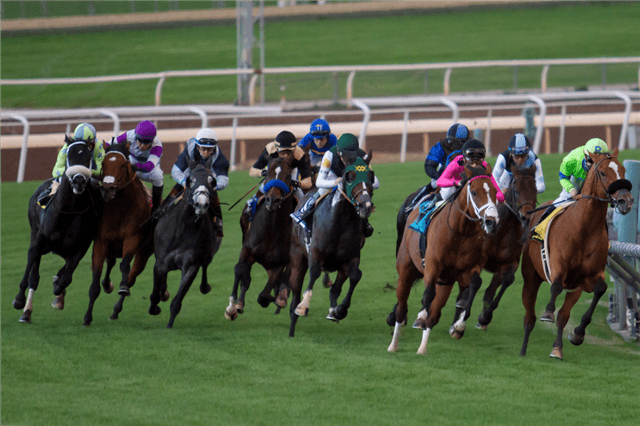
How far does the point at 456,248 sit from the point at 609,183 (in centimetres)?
134

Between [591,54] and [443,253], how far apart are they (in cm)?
2868

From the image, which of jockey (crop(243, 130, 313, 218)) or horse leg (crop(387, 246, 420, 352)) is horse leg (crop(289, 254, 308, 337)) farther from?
horse leg (crop(387, 246, 420, 352))

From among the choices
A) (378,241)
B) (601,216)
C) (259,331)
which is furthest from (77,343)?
(378,241)

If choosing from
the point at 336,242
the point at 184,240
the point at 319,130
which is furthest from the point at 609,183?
the point at 184,240

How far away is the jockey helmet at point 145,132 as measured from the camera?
899 cm

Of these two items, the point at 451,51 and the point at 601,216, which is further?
the point at 451,51

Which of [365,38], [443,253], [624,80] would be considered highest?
[365,38]

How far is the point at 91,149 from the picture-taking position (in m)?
8.75

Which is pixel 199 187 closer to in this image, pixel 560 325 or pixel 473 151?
pixel 473 151

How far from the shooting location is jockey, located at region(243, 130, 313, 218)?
8758mm

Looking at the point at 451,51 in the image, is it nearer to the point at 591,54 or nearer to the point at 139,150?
the point at 591,54

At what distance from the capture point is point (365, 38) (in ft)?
131

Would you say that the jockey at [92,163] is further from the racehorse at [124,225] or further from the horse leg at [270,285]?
the horse leg at [270,285]

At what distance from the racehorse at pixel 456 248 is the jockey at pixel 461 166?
134mm
